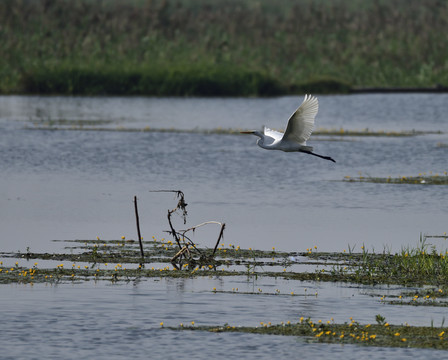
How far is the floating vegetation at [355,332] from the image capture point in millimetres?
13133

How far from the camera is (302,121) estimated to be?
61.3 feet

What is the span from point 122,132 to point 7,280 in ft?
79.3

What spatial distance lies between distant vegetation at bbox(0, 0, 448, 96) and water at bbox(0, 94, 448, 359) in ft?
3.50

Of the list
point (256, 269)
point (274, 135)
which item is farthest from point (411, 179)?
point (256, 269)

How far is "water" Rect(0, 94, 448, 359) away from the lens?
542 inches

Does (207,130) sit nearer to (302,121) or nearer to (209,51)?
(209,51)

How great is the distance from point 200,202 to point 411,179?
20.6 ft

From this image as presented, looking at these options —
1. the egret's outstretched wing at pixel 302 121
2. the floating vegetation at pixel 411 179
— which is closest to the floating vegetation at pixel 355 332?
the egret's outstretched wing at pixel 302 121

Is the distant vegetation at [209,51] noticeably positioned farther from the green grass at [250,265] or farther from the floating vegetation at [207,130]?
the green grass at [250,265]

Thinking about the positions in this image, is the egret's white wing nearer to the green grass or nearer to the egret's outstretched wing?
the egret's outstretched wing

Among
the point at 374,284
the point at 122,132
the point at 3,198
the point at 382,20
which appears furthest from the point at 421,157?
the point at 382,20

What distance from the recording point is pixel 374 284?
Answer: 16250 millimetres

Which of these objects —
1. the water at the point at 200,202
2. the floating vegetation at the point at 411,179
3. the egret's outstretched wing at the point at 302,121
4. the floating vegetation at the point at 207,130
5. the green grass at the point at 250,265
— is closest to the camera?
the water at the point at 200,202

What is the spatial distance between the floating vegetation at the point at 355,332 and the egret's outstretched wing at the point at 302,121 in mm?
4930
